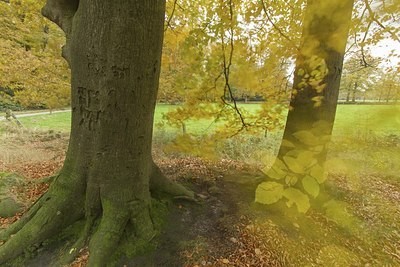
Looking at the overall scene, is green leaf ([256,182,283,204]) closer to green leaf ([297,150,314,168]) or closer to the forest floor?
green leaf ([297,150,314,168])

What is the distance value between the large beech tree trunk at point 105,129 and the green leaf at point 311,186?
5.09 feet

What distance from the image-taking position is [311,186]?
1324mm

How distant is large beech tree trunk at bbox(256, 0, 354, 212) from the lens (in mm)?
1415

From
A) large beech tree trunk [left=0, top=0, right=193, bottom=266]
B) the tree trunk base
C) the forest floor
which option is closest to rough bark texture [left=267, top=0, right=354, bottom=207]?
the forest floor

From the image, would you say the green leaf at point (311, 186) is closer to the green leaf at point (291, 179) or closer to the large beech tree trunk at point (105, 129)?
the green leaf at point (291, 179)

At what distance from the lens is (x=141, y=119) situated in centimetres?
223

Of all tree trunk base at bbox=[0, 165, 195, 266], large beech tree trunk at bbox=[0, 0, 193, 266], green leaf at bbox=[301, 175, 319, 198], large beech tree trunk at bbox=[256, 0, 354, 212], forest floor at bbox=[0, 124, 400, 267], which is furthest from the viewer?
forest floor at bbox=[0, 124, 400, 267]

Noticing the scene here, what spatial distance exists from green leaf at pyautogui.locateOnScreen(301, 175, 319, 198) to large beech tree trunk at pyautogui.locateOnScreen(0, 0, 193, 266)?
1.55 m

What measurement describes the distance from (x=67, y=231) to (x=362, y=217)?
12.6ft

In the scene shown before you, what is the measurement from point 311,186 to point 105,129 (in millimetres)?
1768

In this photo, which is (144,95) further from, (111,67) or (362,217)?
(362,217)

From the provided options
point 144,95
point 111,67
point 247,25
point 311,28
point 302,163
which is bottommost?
point 302,163

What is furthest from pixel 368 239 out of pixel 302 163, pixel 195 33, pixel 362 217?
pixel 195 33

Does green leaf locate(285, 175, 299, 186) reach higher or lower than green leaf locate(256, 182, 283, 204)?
higher
